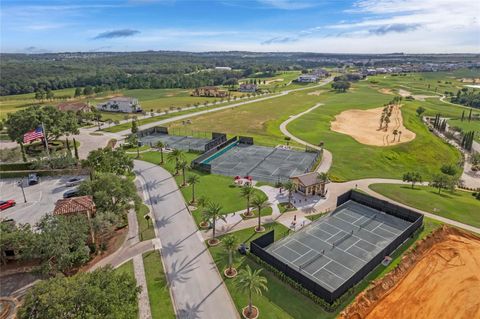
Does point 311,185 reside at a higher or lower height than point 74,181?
higher

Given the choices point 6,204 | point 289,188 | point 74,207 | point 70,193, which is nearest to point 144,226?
point 74,207

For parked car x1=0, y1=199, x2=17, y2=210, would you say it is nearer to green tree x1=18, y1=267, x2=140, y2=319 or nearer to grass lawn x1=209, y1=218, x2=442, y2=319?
green tree x1=18, y1=267, x2=140, y2=319

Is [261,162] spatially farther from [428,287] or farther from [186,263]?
[428,287]

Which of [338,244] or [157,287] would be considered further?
[338,244]

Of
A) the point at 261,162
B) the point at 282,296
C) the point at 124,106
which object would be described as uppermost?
the point at 124,106

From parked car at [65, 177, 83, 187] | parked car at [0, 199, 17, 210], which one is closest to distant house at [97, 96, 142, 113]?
parked car at [65, 177, 83, 187]

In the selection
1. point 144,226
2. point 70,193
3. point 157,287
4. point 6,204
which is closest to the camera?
point 157,287

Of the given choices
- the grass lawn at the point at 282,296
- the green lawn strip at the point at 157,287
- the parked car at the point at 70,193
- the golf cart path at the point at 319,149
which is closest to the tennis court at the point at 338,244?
the grass lawn at the point at 282,296
